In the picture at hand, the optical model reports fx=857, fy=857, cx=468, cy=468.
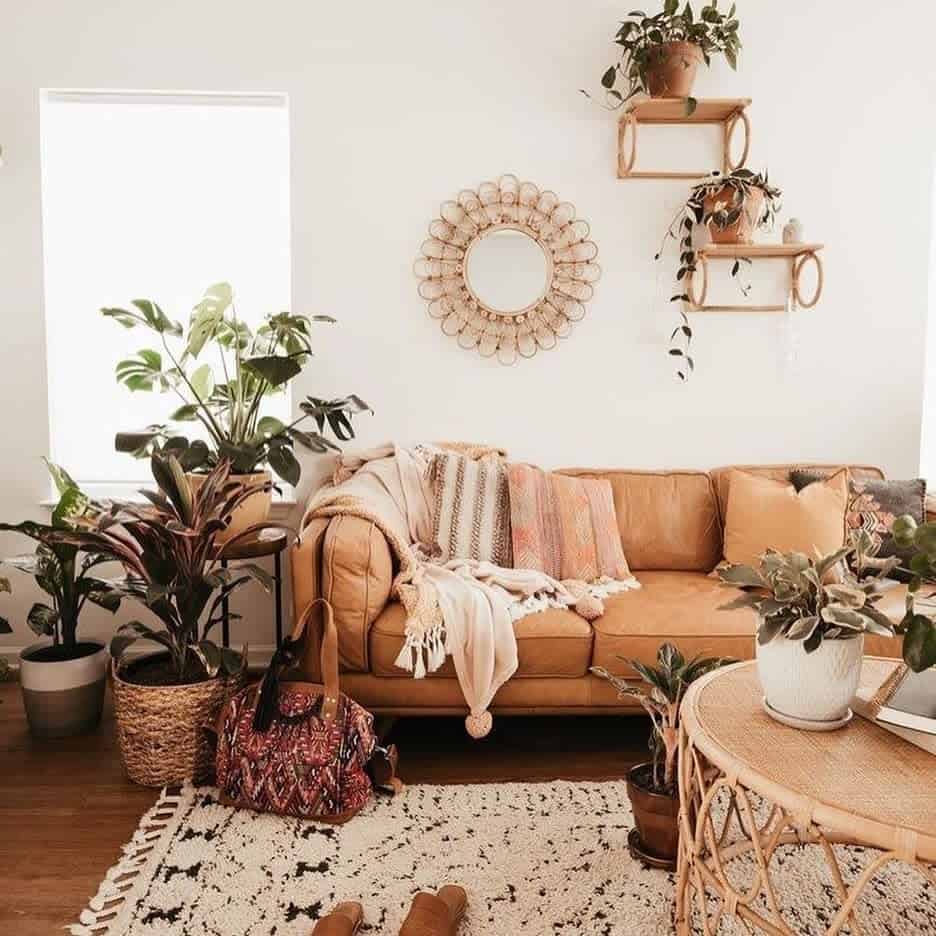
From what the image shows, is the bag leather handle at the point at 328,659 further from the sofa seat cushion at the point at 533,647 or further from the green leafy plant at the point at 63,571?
the green leafy plant at the point at 63,571

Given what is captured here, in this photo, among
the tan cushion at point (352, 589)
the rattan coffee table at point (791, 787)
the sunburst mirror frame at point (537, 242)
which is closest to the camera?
the rattan coffee table at point (791, 787)

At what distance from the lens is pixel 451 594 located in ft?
8.26

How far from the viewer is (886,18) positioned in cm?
336

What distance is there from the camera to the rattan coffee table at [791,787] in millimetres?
1187

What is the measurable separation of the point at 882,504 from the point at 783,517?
1.28 feet

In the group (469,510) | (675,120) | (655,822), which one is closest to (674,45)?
(675,120)

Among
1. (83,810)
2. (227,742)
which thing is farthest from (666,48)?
(83,810)

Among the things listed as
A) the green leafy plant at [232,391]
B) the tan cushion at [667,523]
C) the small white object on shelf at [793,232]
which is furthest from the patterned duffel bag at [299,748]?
the small white object on shelf at [793,232]

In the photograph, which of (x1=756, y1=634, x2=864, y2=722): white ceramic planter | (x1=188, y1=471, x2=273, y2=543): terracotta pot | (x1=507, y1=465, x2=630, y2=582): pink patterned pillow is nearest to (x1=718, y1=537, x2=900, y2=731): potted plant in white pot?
(x1=756, y1=634, x2=864, y2=722): white ceramic planter

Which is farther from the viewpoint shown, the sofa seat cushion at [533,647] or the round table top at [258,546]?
the round table top at [258,546]

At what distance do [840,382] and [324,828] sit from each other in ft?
8.62

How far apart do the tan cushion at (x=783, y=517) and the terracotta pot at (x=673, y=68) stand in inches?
57.5

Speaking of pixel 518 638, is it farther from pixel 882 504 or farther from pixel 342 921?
pixel 882 504

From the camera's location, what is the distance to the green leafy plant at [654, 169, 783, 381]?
3166 mm
